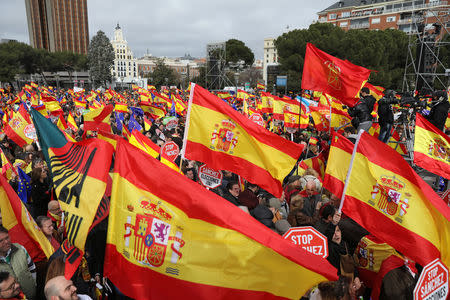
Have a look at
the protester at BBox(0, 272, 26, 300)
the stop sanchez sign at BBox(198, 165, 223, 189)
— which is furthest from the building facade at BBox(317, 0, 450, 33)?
the protester at BBox(0, 272, 26, 300)

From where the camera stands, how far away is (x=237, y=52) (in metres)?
81.8

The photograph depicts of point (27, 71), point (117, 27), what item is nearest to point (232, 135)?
point (27, 71)

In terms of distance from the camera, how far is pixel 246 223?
2.76 m

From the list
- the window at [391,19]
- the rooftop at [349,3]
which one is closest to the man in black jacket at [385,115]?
the window at [391,19]

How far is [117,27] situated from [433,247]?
166800 millimetres

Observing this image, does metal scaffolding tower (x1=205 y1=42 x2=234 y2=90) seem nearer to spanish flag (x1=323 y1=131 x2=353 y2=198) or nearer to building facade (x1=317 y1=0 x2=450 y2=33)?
spanish flag (x1=323 y1=131 x2=353 y2=198)

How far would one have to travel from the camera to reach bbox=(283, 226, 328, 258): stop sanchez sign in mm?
3646

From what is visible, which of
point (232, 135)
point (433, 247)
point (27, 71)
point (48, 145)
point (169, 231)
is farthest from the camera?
point (27, 71)

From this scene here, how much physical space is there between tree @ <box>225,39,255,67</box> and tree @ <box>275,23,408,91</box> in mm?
35964

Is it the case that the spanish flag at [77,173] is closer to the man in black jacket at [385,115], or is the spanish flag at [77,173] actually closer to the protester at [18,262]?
the protester at [18,262]

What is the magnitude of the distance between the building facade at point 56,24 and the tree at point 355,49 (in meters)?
101

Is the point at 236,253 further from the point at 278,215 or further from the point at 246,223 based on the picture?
the point at 278,215

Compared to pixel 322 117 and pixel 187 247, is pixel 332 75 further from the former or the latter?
pixel 187 247

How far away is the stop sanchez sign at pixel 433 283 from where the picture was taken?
2.78 metres
